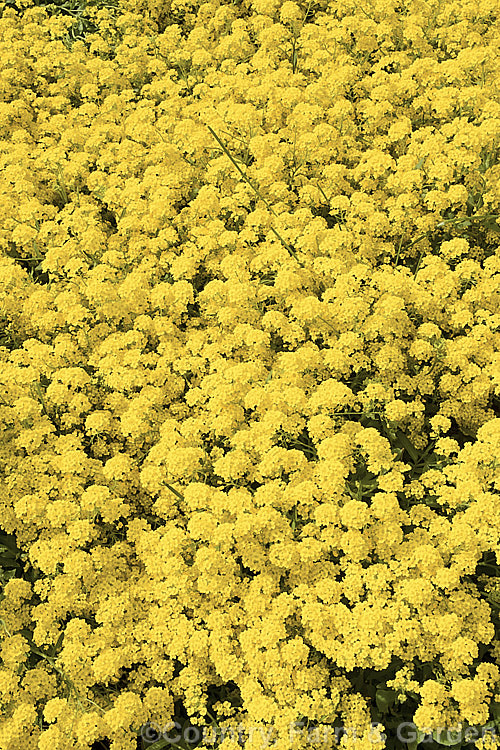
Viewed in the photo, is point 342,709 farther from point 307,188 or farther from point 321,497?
point 307,188

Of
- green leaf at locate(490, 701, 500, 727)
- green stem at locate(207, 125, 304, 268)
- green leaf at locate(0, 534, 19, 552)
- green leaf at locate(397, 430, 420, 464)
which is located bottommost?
green leaf at locate(490, 701, 500, 727)

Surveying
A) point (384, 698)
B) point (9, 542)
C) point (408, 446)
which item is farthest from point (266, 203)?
point (384, 698)

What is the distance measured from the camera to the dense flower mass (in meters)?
3.84

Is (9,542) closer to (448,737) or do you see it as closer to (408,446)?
(408,446)

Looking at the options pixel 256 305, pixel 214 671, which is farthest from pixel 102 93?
pixel 214 671

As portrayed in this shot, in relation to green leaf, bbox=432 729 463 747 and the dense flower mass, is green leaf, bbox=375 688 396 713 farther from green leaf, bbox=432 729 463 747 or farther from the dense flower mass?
green leaf, bbox=432 729 463 747

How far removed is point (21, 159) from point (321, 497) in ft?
14.9

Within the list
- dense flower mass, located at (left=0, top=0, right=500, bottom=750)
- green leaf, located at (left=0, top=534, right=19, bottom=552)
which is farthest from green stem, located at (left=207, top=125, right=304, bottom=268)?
green leaf, located at (left=0, top=534, right=19, bottom=552)

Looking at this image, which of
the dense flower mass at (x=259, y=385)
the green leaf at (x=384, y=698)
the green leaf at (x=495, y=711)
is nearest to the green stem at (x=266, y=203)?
the dense flower mass at (x=259, y=385)

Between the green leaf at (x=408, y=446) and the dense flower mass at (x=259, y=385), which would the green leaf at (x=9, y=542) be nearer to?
the dense flower mass at (x=259, y=385)

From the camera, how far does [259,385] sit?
481 centimetres

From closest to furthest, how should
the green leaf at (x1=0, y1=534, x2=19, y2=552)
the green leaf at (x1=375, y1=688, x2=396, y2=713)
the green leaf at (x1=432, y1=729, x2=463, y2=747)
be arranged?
the green leaf at (x1=432, y1=729, x2=463, y2=747)
the green leaf at (x1=375, y1=688, x2=396, y2=713)
the green leaf at (x1=0, y1=534, x2=19, y2=552)

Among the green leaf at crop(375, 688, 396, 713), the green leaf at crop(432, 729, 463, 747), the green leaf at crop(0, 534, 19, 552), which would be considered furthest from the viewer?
the green leaf at crop(0, 534, 19, 552)

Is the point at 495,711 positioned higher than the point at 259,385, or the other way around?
the point at 259,385
